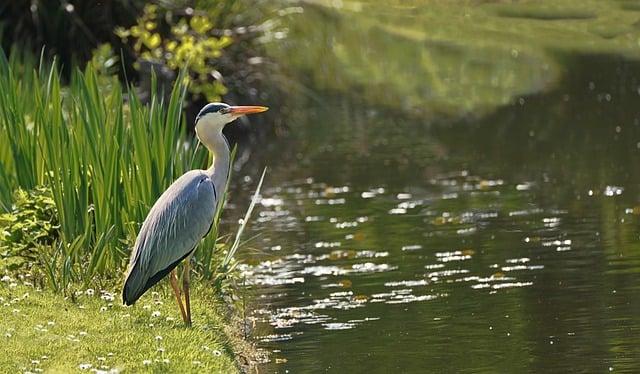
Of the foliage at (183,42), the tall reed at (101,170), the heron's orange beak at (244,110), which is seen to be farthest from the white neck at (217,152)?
the foliage at (183,42)

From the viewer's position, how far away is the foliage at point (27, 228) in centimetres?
1164

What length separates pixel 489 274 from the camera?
41.3 ft

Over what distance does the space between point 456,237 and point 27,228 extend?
14.2 ft

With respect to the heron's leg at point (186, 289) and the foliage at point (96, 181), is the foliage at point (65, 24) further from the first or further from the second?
the heron's leg at point (186, 289)

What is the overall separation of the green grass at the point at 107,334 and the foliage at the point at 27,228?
362 mm

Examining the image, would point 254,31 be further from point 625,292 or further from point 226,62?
point 625,292

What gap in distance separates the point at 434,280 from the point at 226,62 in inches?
421

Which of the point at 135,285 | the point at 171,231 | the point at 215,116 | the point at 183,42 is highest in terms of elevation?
the point at 215,116

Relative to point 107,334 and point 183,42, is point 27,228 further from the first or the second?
point 183,42

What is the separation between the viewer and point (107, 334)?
32.0ft

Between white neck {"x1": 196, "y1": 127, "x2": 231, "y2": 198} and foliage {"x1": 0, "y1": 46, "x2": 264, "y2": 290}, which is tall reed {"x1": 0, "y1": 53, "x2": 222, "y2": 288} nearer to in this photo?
foliage {"x1": 0, "y1": 46, "x2": 264, "y2": 290}

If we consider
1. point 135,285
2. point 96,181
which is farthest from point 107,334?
point 96,181

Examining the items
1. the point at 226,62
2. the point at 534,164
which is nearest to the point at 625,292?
the point at 534,164

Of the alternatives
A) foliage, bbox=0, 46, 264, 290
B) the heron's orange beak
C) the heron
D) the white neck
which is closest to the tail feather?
the heron
